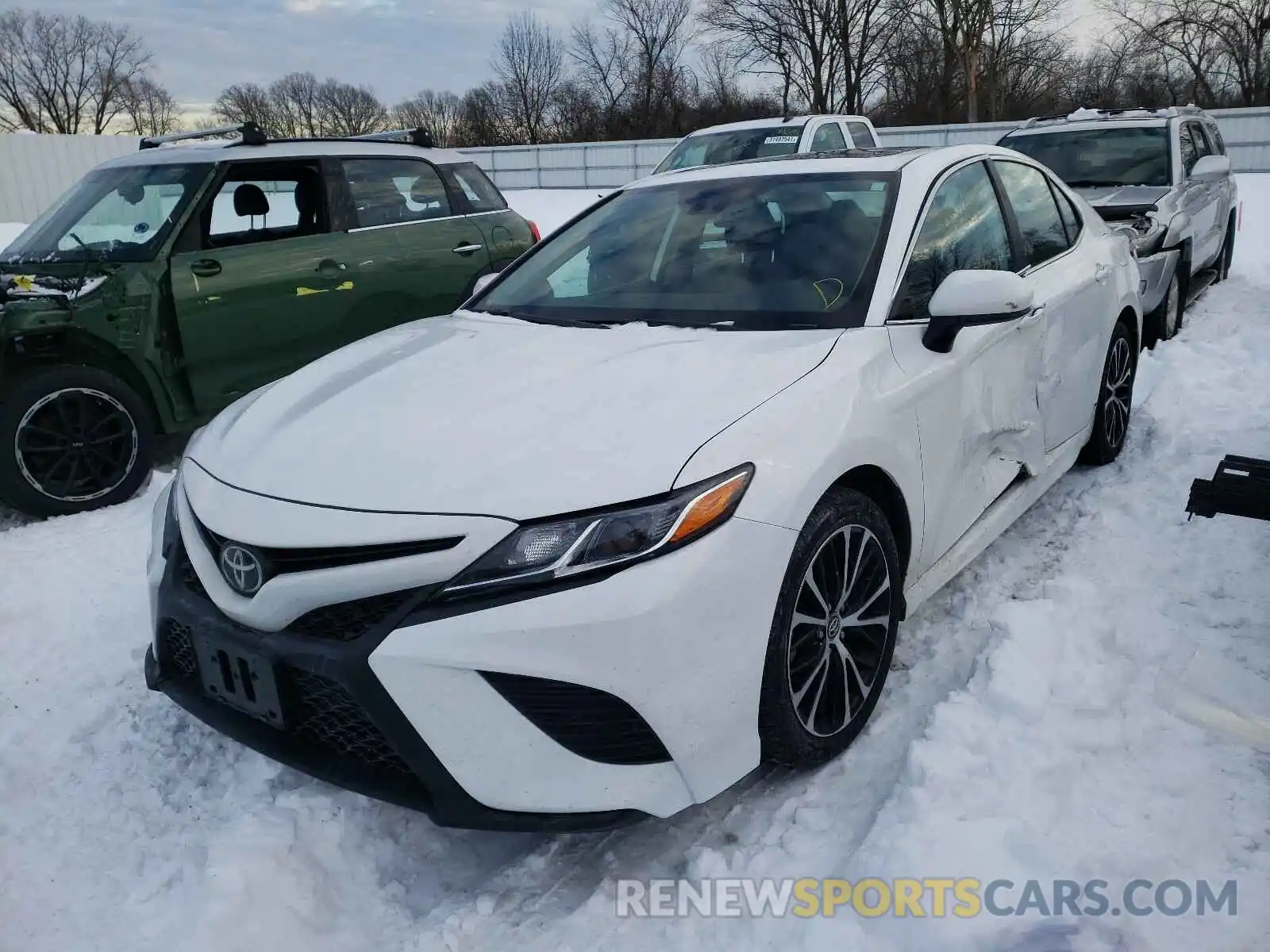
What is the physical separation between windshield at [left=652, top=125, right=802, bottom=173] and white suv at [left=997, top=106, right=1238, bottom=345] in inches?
115

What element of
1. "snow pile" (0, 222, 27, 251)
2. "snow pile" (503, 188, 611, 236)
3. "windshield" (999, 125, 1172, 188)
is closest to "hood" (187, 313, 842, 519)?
"windshield" (999, 125, 1172, 188)

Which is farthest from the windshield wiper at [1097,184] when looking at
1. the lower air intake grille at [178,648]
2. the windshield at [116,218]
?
the lower air intake grille at [178,648]

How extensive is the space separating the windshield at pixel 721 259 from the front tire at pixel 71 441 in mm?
2266

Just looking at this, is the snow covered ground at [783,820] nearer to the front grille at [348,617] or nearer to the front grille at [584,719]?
the front grille at [584,719]

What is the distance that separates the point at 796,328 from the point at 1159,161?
651cm

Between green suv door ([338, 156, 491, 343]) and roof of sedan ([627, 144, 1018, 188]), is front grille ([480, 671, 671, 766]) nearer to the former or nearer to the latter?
roof of sedan ([627, 144, 1018, 188])

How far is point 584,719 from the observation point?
6.39ft

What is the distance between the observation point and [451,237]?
634 cm

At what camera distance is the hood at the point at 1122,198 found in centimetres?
678

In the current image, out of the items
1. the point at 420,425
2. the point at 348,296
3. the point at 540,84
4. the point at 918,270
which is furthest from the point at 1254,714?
the point at 540,84

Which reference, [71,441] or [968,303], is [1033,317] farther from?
[71,441]

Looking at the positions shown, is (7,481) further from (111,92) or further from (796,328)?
(111,92)

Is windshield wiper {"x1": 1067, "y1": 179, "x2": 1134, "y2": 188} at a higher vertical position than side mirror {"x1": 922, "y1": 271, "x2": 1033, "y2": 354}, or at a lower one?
higher

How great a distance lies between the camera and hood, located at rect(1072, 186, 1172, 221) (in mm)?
6777
